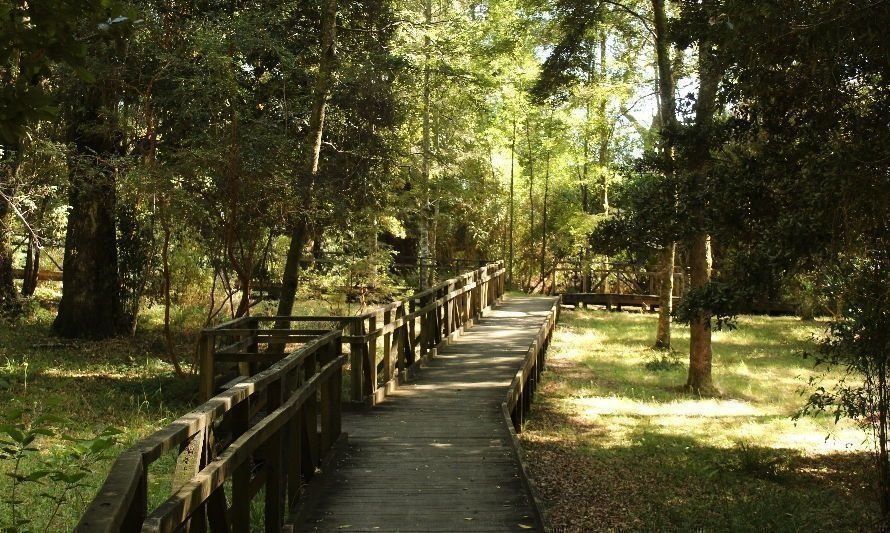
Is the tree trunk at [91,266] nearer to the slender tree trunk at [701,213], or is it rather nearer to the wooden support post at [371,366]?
the wooden support post at [371,366]

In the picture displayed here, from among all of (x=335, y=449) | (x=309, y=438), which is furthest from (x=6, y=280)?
(x=309, y=438)

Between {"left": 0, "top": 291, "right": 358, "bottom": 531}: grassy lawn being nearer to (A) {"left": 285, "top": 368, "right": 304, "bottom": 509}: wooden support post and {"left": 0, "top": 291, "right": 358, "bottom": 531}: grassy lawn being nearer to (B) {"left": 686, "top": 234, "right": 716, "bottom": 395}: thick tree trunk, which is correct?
(A) {"left": 285, "top": 368, "right": 304, "bottom": 509}: wooden support post

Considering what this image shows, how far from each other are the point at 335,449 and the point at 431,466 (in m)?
0.86

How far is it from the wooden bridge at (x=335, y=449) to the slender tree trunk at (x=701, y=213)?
10.3ft

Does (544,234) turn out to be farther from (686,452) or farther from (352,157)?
(686,452)

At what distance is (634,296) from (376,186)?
16077 mm

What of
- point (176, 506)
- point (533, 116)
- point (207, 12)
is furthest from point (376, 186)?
point (533, 116)

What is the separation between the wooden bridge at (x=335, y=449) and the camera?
3578mm

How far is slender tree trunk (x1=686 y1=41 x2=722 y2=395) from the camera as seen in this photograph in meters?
10.7

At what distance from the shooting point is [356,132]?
15.0 m

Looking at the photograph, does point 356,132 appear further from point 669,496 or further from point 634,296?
point 634,296

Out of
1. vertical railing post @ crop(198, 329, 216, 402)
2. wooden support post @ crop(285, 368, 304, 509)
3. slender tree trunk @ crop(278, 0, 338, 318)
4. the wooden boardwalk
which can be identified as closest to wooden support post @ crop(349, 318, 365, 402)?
the wooden boardwalk

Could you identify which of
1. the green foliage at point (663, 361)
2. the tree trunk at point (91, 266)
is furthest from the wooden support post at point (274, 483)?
the green foliage at point (663, 361)

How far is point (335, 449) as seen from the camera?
288 inches
